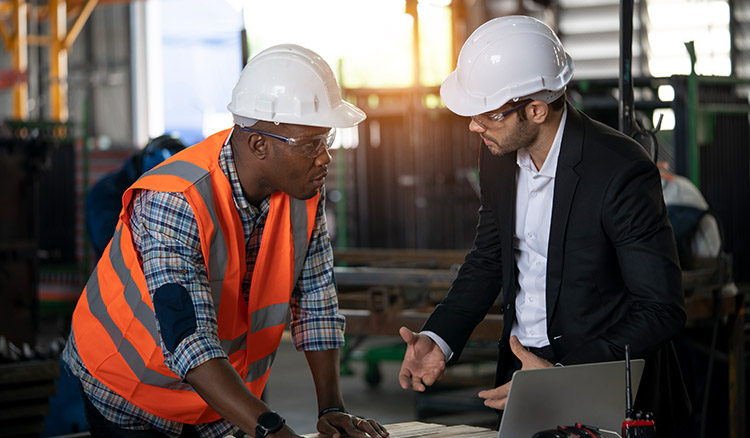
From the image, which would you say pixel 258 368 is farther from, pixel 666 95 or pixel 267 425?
pixel 666 95

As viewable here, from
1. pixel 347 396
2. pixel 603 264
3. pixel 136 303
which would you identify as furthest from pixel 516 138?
pixel 347 396

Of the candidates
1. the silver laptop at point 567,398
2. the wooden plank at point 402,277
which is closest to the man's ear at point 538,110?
the silver laptop at point 567,398

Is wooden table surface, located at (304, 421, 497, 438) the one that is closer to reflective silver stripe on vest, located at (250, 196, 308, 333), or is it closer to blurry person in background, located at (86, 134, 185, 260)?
reflective silver stripe on vest, located at (250, 196, 308, 333)

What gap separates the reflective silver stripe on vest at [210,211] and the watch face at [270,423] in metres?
0.44

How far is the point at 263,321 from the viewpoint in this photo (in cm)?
270

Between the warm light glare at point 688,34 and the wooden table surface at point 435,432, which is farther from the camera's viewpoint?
the warm light glare at point 688,34

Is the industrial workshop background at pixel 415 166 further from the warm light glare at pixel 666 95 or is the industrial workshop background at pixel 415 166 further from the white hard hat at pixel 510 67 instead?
the white hard hat at pixel 510 67

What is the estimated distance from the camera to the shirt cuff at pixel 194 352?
2.23 metres

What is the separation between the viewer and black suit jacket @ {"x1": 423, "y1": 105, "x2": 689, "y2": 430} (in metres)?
2.32

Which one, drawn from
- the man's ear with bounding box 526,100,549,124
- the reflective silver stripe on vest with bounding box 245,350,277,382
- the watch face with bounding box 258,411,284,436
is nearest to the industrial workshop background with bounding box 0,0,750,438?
the man's ear with bounding box 526,100,549,124

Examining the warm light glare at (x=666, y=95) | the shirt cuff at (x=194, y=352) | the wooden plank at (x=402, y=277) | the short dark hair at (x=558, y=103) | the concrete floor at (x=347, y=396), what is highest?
the warm light glare at (x=666, y=95)

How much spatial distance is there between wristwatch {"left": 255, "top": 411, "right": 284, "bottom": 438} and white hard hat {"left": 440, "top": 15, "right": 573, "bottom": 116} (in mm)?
999

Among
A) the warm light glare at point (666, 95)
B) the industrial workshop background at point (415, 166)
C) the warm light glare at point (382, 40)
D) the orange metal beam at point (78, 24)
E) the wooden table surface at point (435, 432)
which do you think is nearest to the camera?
the wooden table surface at point (435, 432)

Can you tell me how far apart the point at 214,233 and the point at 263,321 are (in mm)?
381
